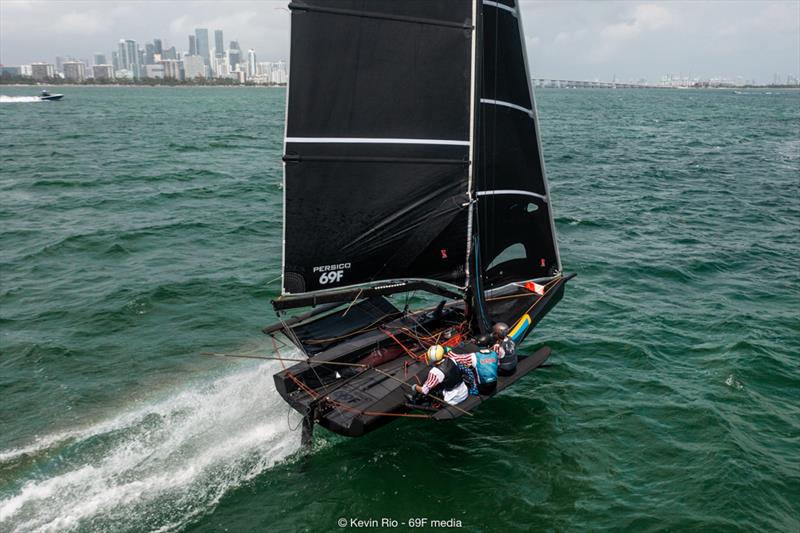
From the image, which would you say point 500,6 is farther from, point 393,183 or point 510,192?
point 393,183

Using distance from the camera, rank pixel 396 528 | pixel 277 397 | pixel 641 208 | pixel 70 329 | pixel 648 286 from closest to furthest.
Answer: pixel 396 528, pixel 277 397, pixel 70 329, pixel 648 286, pixel 641 208

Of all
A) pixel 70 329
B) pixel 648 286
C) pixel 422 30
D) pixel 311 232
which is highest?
pixel 422 30

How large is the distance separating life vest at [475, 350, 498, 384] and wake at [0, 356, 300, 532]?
421 cm

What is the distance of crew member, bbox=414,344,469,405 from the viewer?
1230 cm

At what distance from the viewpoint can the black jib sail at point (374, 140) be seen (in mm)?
12477

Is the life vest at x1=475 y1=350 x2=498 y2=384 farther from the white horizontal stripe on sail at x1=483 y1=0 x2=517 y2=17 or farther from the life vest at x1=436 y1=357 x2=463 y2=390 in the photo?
the white horizontal stripe on sail at x1=483 y1=0 x2=517 y2=17

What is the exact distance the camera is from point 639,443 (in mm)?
13898

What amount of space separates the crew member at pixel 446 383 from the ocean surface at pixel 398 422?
1583 mm

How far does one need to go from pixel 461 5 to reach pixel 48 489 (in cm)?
1250

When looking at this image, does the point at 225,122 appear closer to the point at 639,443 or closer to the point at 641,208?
the point at 641,208

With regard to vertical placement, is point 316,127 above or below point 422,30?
below

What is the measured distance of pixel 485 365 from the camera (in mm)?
12891

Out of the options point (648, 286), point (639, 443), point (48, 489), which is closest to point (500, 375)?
point (639, 443)

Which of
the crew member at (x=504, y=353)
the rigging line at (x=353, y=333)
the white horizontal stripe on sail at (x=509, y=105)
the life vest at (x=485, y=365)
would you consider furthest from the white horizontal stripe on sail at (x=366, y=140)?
the rigging line at (x=353, y=333)
